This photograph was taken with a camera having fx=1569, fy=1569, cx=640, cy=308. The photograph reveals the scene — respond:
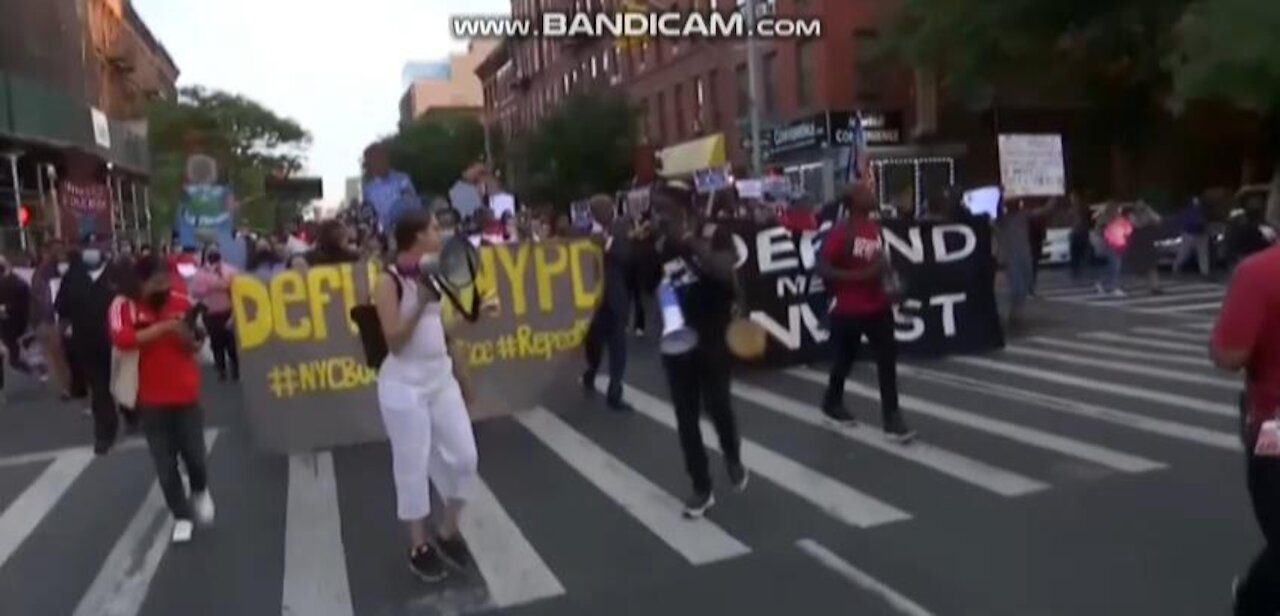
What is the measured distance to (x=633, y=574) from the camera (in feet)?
23.1

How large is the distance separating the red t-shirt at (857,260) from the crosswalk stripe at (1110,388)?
8.49 ft

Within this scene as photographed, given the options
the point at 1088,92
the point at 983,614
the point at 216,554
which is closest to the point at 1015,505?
the point at 983,614

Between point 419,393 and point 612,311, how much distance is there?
6051mm

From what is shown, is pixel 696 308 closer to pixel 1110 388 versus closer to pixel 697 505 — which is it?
pixel 697 505

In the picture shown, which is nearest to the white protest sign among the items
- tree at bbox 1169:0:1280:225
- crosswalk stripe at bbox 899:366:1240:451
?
tree at bbox 1169:0:1280:225

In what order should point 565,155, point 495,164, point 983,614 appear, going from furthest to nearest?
point 495,164 < point 565,155 < point 983,614

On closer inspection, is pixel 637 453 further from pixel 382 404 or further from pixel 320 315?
pixel 382 404

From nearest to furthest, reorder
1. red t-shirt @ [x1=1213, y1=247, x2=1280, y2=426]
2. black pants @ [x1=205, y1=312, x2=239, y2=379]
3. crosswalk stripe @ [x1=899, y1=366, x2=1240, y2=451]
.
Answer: red t-shirt @ [x1=1213, y1=247, x2=1280, y2=426] < crosswalk stripe @ [x1=899, y1=366, x2=1240, y2=451] < black pants @ [x1=205, y1=312, x2=239, y2=379]

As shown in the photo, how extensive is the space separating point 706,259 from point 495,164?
2554 inches

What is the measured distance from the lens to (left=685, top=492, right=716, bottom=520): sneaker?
8.07 metres

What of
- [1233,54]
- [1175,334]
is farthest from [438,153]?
[1175,334]

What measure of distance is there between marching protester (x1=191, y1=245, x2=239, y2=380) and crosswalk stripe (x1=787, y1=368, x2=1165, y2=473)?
6972mm

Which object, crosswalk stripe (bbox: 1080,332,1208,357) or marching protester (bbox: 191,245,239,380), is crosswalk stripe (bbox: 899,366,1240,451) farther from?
marching protester (bbox: 191,245,239,380)

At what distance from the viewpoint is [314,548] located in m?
8.05
